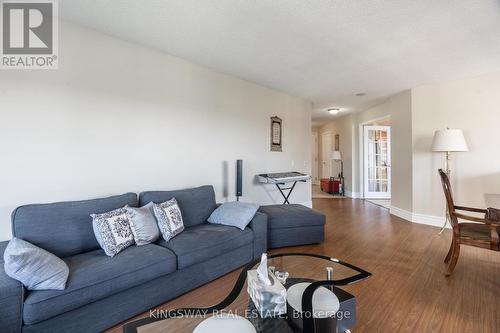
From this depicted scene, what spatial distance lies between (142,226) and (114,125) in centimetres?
119

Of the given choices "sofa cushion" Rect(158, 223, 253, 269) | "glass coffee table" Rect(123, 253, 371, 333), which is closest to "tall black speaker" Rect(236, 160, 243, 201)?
"sofa cushion" Rect(158, 223, 253, 269)

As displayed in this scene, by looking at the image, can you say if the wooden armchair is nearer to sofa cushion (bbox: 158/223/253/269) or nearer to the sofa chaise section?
the sofa chaise section

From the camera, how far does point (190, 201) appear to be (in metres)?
2.87

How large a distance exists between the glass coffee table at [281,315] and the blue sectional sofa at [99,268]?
0.27 metres

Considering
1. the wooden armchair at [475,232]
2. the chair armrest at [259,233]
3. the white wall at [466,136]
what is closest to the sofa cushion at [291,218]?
the chair armrest at [259,233]

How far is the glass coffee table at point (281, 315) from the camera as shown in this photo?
4.18 ft

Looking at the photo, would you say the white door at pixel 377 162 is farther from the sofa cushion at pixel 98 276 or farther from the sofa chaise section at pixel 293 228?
the sofa cushion at pixel 98 276

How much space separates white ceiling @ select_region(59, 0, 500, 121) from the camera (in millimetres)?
2182

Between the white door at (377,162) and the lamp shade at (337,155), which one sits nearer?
the white door at (377,162)

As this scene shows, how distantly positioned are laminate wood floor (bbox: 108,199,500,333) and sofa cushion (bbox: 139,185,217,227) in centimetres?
73

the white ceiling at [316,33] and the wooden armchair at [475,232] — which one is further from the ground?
the white ceiling at [316,33]

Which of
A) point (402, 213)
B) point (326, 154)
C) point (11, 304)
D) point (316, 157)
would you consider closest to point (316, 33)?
point (11, 304)

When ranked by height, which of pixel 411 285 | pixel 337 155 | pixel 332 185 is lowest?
pixel 411 285

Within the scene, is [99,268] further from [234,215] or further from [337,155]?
[337,155]
